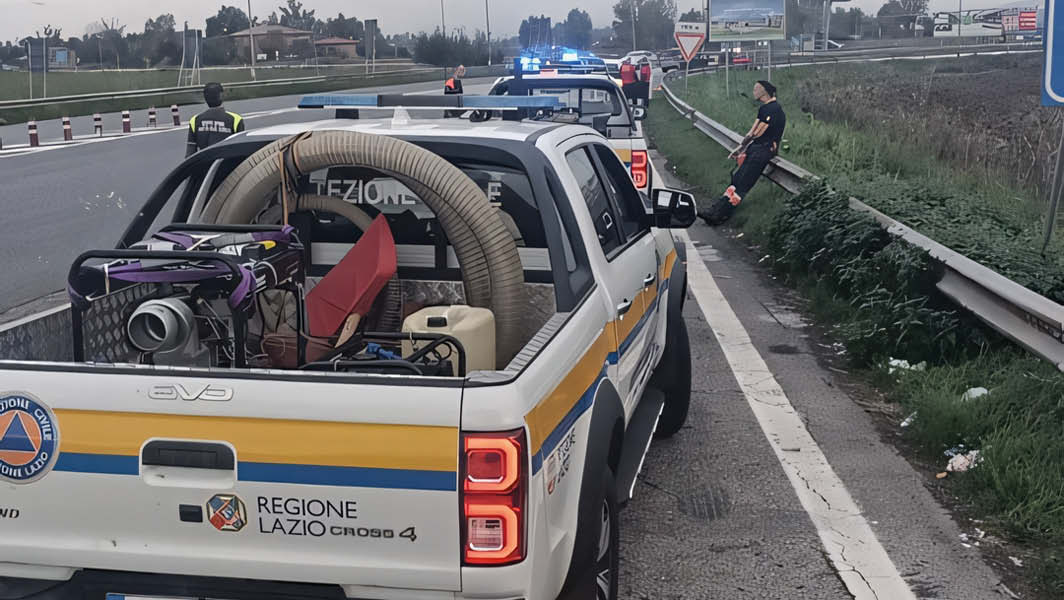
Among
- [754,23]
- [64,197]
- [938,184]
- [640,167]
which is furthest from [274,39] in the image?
[938,184]

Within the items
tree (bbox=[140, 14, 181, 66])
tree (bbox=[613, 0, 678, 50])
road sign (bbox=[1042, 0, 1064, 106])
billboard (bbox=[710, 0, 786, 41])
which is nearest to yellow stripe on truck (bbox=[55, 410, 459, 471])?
road sign (bbox=[1042, 0, 1064, 106])

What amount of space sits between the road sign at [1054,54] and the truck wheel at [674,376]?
305cm

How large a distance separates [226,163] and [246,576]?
7.73 feet

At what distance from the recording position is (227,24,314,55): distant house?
123 m

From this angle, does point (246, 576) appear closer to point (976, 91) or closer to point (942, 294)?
point (942, 294)

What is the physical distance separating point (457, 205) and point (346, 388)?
143cm

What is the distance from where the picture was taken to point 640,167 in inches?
548

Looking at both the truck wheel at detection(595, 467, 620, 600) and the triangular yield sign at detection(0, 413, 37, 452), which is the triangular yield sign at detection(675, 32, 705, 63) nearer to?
the truck wheel at detection(595, 467, 620, 600)

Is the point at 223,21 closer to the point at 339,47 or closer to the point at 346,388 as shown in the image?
the point at 339,47

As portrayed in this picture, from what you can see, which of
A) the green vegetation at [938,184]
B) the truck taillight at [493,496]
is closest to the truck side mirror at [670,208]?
the green vegetation at [938,184]

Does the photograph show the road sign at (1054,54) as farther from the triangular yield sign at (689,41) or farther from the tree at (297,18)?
the tree at (297,18)

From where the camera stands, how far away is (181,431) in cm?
315

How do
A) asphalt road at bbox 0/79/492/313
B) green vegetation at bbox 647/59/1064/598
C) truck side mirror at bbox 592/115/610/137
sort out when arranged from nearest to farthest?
green vegetation at bbox 647/59/1064/598
asphalt road at bbox 0/79/492/313
truck side mirror at bbox 592/115/610/137

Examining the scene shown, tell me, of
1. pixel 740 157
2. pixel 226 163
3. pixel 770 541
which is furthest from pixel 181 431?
pixel 740 157
